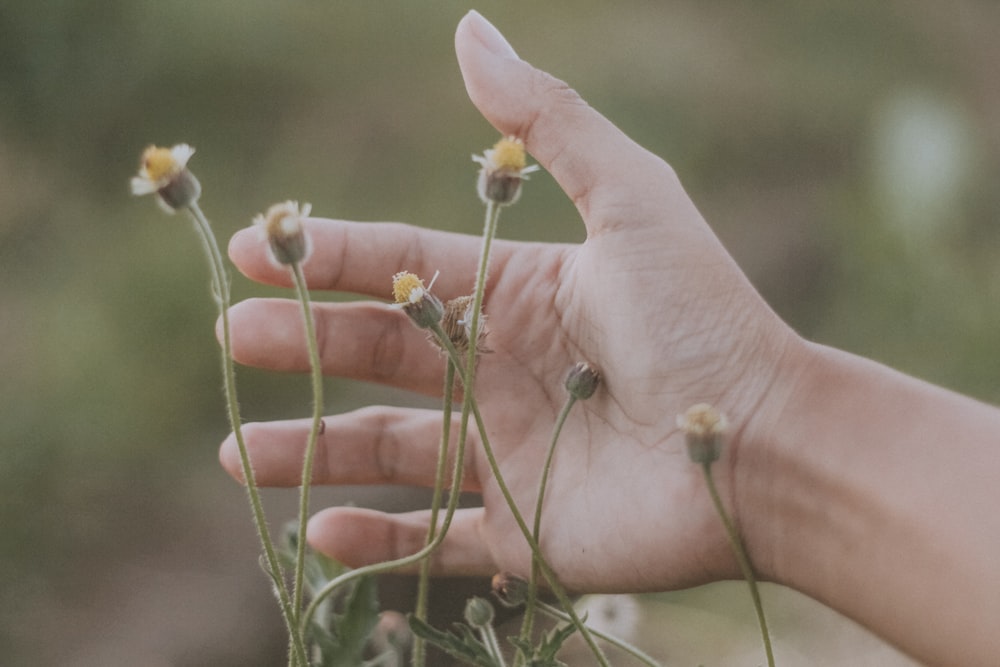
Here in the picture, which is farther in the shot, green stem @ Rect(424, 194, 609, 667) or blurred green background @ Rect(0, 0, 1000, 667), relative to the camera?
blurred green background @ Rect(0, 0, 1000, 667)

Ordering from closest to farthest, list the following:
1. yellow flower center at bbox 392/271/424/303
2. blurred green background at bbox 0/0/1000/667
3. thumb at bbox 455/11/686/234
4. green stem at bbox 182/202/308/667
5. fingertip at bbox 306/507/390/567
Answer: green stem at bbox 182/202/308/667, yellow flower center at bbox 392/271/424/303, thumb at bbox 455/11/686/234, fingertip at bbox 306/507/390/567, blurred green background at bbox 0/0/1000/667

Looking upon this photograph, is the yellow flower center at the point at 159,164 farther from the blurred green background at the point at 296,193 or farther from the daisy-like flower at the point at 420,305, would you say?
the blurred green background at the point at 296,193

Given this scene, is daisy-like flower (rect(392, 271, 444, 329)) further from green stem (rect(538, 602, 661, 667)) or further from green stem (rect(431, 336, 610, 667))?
green stem (rect(538, 602, 661, 667))

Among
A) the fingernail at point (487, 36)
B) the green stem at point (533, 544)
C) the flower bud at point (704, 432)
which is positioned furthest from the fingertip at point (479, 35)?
the flower bud at point (704, 432)

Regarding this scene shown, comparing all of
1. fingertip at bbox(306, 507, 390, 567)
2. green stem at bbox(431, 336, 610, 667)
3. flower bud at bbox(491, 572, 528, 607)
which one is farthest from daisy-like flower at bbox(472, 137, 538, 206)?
fingertip at bbox(306, 507, 390, 567)

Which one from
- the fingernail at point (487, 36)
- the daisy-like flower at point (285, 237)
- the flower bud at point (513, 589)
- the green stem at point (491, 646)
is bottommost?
the green stem at point (491, 646)

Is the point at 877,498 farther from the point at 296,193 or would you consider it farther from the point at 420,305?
the point at 296,193

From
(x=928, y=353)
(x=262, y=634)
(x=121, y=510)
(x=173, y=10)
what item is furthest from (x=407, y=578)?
(x=173, y=10)
